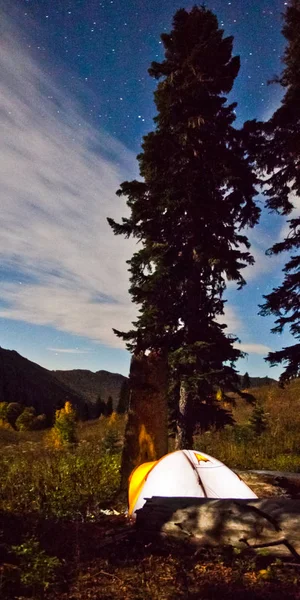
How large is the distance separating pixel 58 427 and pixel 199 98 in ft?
63.1

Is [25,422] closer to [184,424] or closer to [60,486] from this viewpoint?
[184,424]

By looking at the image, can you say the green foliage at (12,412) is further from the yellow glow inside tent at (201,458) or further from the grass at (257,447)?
the yellow glow inside tent at (201,458)

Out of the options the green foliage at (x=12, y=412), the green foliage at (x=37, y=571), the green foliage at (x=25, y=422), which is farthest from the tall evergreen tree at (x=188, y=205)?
the green foliage at (x=12, y=412)

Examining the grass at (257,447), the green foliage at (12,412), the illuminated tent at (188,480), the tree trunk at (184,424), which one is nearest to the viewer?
the illuminated tent at (188,480)

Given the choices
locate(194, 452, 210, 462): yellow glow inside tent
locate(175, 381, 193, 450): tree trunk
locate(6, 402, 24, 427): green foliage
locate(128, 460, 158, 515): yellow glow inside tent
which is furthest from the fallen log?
locate(6, 402, 24, 427): green foliage

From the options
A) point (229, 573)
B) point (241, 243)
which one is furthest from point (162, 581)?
point (241, 243)

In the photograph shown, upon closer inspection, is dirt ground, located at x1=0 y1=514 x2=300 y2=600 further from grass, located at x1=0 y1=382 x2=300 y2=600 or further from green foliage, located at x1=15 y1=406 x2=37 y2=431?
green foliage, located at x1=15 y1=406 x2=37 y2=431

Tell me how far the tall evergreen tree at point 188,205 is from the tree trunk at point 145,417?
2.56ft

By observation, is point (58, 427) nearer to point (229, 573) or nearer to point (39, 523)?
point (39, 523)

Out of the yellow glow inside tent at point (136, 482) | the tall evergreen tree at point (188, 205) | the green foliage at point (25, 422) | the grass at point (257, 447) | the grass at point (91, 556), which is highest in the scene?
the tall evergreen tree at point (188, 205)

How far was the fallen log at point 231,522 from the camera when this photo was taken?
4297mm

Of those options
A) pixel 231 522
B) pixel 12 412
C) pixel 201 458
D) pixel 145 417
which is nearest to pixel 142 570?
pixel 231 522

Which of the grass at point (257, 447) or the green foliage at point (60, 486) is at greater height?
the grass at point (257, 447)

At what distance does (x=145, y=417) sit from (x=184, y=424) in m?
1.54
